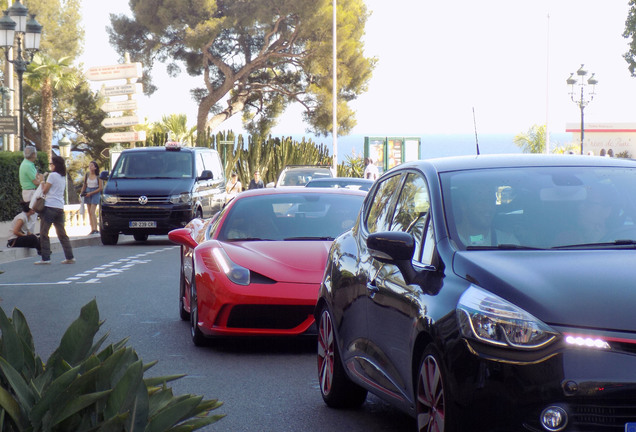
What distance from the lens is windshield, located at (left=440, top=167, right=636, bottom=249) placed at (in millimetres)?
5109

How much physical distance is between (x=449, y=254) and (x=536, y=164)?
3.67 ft

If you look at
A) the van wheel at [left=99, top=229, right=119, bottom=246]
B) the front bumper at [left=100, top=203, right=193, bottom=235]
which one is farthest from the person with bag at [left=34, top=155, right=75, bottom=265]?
the van wheel at [left=99, top=229, right=119, bottom=246]

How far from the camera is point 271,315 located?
843cm

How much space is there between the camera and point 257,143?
53.6m

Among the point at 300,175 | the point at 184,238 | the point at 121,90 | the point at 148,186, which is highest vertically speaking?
the point at 121,90

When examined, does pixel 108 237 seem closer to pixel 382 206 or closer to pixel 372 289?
pixel 382 206

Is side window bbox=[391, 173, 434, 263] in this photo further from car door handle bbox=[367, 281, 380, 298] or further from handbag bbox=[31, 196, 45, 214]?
handbag bbox=[31, 196, 45, 214]

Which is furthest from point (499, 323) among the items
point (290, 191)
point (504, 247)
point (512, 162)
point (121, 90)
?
point (121, 90)

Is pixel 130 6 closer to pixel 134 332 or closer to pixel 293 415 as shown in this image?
pixel 134 332

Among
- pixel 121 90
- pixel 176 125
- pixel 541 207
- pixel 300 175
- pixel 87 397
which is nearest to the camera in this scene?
pixel 87 397

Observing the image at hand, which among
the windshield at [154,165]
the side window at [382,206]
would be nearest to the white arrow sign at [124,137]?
the windshield at [154,165]

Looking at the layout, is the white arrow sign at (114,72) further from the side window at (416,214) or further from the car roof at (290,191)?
the side window at (416,214)

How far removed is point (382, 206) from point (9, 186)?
2150 cm

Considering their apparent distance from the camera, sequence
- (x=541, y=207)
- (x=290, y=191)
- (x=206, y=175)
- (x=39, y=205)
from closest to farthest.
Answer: (x=541, y=207), (x=290, y=191), (x=39, y=205), (x=206, y=175)
